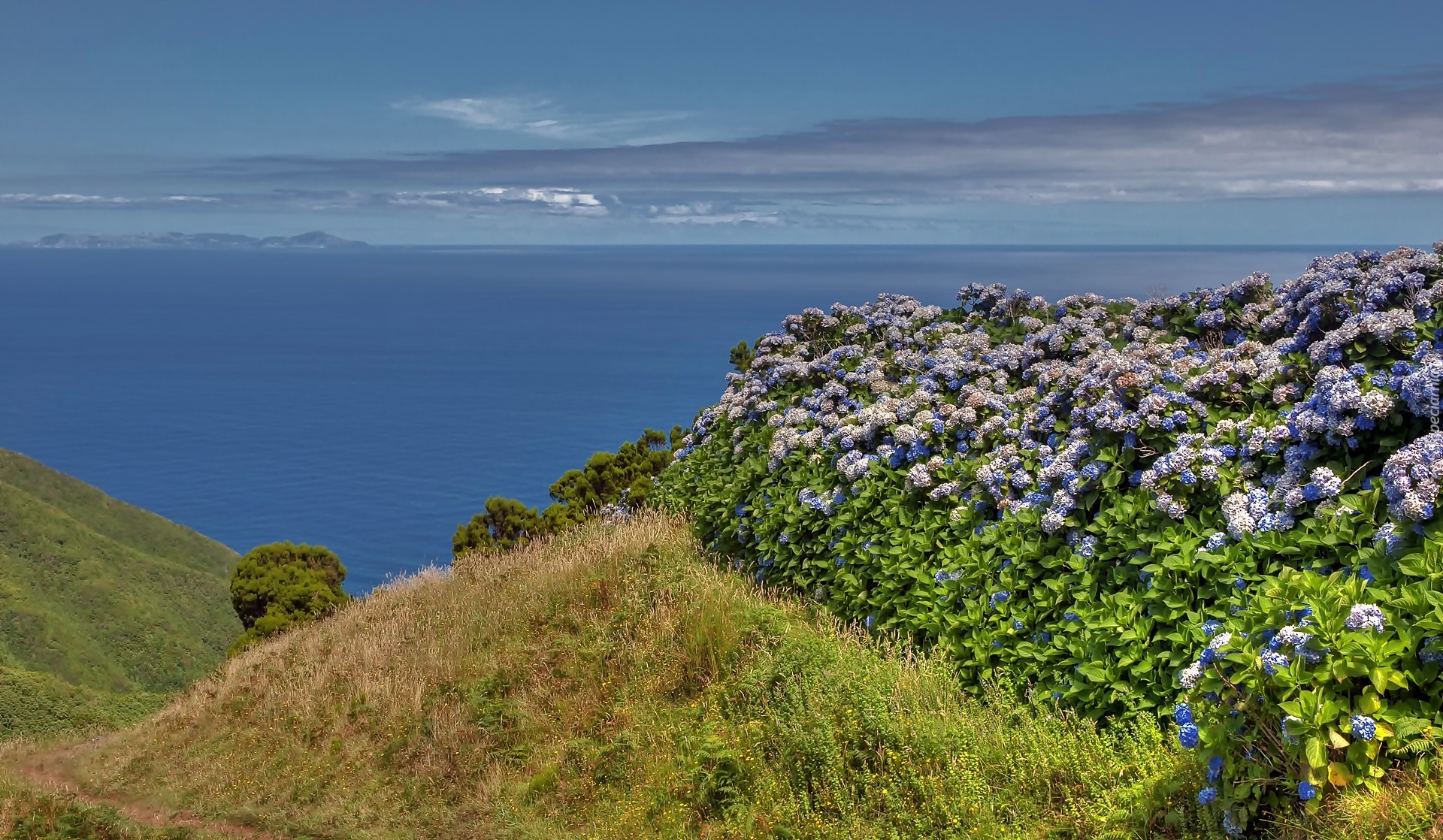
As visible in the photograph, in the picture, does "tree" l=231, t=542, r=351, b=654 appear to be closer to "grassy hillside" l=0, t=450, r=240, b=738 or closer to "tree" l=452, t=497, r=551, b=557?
"tree" l=452, t=497, r=551, b=557

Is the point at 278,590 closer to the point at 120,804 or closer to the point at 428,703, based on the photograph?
the point at 120,804

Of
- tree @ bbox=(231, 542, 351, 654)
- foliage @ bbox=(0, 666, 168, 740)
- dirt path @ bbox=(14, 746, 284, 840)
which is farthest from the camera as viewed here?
foliage @ bbox=(0, 666, 168, 740)

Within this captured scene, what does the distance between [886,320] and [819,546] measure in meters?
4.37

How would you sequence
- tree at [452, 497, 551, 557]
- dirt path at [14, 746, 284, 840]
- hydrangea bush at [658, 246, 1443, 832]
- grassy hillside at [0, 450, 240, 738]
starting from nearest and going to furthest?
hydrangea bush at [658, 246, 1443, 832]
dirt path at [14, 746, 284, 840]
tree at [452, 497, 551, 557]
grassy hillside at [0, 450, 240, 738]

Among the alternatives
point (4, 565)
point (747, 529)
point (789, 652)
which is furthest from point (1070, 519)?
point (4, 565)

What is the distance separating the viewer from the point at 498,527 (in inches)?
813

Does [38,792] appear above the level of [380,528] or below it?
above

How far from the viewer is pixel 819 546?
873 cm

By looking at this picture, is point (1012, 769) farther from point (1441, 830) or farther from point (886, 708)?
point (1441, 830)

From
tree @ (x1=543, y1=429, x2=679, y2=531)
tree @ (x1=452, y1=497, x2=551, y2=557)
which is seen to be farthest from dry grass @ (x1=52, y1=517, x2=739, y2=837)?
tree @ (x1=452, y1=497, x2=551, y2=557)

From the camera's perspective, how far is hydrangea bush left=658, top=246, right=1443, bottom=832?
14.4 feet

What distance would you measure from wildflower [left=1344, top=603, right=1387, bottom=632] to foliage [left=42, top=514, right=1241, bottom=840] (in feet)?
3.68

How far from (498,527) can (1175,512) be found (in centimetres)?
1629

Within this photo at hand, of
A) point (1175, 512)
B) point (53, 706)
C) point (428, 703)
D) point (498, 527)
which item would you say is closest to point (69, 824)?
point (428, 703)
